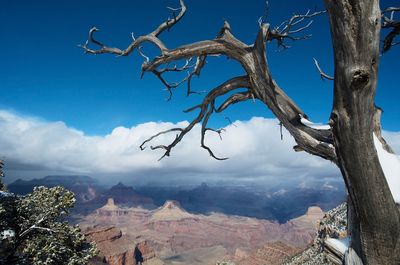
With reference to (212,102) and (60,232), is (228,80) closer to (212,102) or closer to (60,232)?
(212,102)

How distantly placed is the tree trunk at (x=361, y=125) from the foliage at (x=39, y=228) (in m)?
15.8

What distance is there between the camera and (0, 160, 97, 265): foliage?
655 inches

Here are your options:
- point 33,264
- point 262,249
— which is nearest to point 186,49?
point 33,264

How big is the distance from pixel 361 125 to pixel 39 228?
1716cm

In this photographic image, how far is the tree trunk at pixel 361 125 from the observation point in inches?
122

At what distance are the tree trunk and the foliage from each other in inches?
622

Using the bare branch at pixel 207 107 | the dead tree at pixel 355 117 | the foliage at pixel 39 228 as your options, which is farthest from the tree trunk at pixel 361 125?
the foliage at pixel 39 228

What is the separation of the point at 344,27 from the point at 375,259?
2298 millimetres

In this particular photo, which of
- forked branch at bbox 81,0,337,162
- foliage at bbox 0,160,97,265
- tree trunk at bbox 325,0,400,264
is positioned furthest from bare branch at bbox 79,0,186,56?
foliage at bbox 0,160,97,265

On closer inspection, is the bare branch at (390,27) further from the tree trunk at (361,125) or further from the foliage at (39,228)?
the foliage at (39,228)

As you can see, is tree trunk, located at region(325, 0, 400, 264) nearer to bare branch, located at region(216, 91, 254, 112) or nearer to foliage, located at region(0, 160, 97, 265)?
bare branch, located at region(216, 91, 254, 112)

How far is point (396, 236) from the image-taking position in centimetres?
358

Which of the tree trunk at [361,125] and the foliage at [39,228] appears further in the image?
the foliage at [39,228]

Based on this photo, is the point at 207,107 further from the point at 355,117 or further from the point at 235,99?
the point at 355,117
